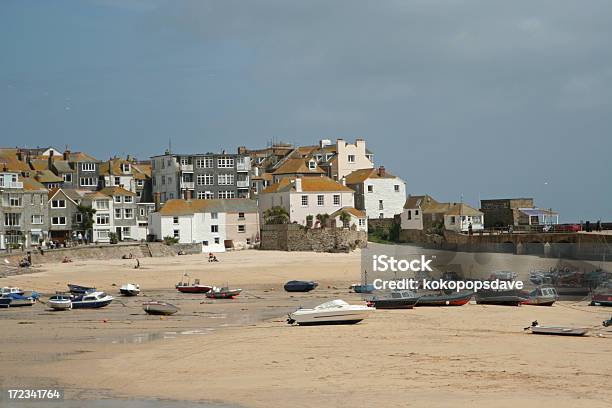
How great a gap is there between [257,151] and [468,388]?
85232 mm

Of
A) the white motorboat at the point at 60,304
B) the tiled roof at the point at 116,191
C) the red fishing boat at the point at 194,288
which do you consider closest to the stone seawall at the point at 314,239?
the tiled roof at the point at 116,191

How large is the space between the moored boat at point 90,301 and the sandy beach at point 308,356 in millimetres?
741

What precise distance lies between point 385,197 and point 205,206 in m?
16.6

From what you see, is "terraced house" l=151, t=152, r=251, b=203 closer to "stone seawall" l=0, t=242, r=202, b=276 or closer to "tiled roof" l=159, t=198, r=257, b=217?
"tiled roof" l=159, t=198, r=257, b=217

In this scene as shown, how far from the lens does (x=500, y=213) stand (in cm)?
7612

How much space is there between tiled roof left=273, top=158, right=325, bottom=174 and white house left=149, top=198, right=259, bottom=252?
7.72 m

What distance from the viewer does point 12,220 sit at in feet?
231

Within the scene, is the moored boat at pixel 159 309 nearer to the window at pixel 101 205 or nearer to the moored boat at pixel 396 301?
the moored boat at pixel 396 301

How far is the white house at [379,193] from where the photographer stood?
3199 inches

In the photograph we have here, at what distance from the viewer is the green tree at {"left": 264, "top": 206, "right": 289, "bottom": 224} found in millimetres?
72875

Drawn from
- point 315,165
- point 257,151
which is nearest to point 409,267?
point 315,165

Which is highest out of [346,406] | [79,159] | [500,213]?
[79,159]

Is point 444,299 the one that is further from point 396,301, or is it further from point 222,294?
point 222,294

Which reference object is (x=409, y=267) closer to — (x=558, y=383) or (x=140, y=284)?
(x=140, y=284)
